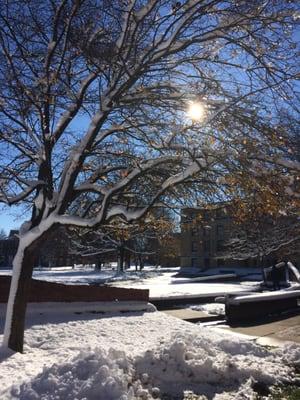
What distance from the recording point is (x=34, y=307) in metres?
12.0

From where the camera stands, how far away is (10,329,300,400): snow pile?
18.3ft

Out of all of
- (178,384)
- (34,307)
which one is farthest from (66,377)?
(34,307)

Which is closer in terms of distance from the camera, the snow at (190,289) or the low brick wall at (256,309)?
the low brick wall at (256,309)

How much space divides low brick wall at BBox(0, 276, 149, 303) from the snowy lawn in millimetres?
1917

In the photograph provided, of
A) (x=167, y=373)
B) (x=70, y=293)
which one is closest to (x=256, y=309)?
(x=70, y=293)

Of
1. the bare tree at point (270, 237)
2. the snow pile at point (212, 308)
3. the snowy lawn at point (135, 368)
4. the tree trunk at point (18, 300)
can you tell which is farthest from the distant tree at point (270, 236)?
the tree trunk at point (18, 300)

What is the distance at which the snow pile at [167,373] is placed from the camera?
557 centimetres

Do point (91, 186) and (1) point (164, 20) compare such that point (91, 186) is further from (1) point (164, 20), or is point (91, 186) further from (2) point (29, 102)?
(1) point (164, 20)

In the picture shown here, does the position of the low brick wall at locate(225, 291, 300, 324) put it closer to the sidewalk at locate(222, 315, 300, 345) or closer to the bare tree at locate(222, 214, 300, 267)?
the sidewalk at locate(222, 315, 300, 345)

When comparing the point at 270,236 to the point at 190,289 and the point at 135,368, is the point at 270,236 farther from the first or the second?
the point at 135,368

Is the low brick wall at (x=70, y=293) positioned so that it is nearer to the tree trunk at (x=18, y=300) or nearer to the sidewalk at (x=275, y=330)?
the sidewalk at (x=275, y=330)

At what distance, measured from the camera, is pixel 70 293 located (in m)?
13.0

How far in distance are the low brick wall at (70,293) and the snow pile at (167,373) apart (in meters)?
5.50

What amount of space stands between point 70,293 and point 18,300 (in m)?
4.94
